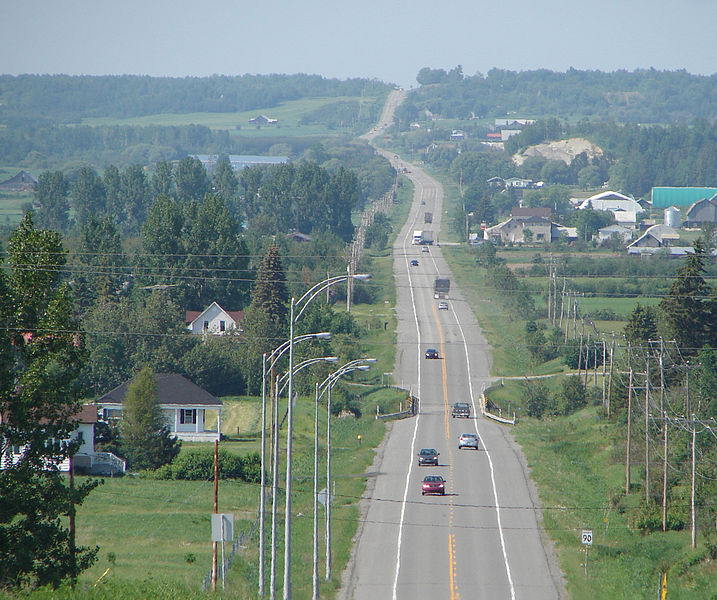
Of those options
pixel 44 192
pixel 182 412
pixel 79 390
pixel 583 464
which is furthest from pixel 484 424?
pixel 44 192

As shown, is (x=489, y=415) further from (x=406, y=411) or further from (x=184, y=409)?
(x=184, y=409)

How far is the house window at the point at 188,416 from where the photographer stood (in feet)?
231

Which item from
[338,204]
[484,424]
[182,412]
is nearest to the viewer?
[182,412]

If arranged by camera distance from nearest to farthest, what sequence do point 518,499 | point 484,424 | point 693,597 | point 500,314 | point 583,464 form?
1. point 693,597
2. point 518,499
3. point 583,464
4. point 484,424
5. point 500,314

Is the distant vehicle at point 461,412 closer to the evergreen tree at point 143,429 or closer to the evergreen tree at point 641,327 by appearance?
the evergreen tree at point 641,327

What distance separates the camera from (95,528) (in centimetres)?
4425

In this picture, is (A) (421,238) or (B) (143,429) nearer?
(B) (143,429)

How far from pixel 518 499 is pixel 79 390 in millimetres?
27774

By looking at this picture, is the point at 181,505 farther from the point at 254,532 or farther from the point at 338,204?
the point at 338,204

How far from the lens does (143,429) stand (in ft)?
192

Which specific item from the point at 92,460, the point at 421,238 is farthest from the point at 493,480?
the point at 421,238

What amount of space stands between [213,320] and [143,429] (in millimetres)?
37989

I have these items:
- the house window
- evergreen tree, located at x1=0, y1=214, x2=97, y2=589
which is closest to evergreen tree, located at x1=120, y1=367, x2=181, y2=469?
the house window

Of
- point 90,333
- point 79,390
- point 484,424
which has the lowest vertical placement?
point 484,424
